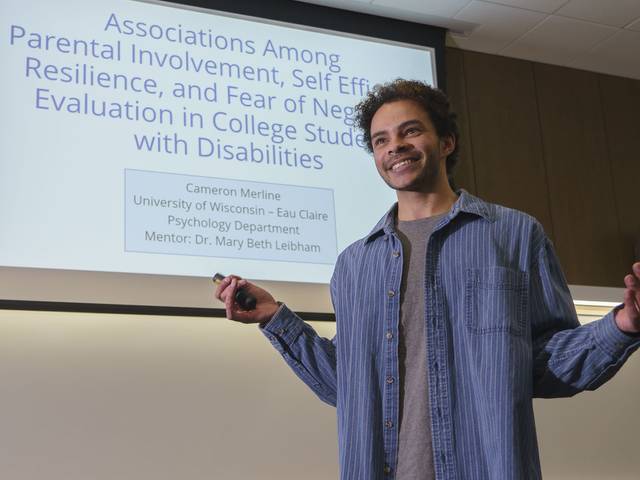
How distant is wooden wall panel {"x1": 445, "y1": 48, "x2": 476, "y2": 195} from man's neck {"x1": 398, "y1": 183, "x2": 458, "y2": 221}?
6.88 feet

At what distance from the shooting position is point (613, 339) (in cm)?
138

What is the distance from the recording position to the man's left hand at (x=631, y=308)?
130cm

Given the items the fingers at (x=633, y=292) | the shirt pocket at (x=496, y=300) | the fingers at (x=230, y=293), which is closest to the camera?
the fingers at (x=633, y=292)

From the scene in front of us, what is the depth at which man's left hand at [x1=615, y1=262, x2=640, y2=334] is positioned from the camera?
1299 millimetres

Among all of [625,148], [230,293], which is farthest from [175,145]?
[625,148]

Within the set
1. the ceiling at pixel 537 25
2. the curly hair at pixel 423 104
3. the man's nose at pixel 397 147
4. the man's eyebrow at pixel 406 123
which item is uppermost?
the ceiling at pixel 537 25

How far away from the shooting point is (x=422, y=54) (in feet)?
12.4

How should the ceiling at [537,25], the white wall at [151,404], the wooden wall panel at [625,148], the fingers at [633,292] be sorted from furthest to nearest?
1. the wooden wall panel at [625,148]
2. the ceiling at [537,25]
3. the white wall at [151,404]
4. the fingers at [633,292]

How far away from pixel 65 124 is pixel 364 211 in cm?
117

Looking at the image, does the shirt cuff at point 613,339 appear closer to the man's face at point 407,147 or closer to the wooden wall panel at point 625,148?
the man's face at point 407,147

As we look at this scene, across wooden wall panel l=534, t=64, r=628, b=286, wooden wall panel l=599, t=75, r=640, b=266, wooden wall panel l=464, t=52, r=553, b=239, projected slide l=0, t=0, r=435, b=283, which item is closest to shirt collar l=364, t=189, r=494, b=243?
projected slide l=0, t=0, r=435, b=283

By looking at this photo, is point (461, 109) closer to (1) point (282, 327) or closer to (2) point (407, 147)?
(2) point (407, 147)

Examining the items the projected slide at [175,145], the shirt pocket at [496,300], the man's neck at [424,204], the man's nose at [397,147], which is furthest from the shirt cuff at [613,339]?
the projected slide at [175,145]

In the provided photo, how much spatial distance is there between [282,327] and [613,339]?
608 mm
